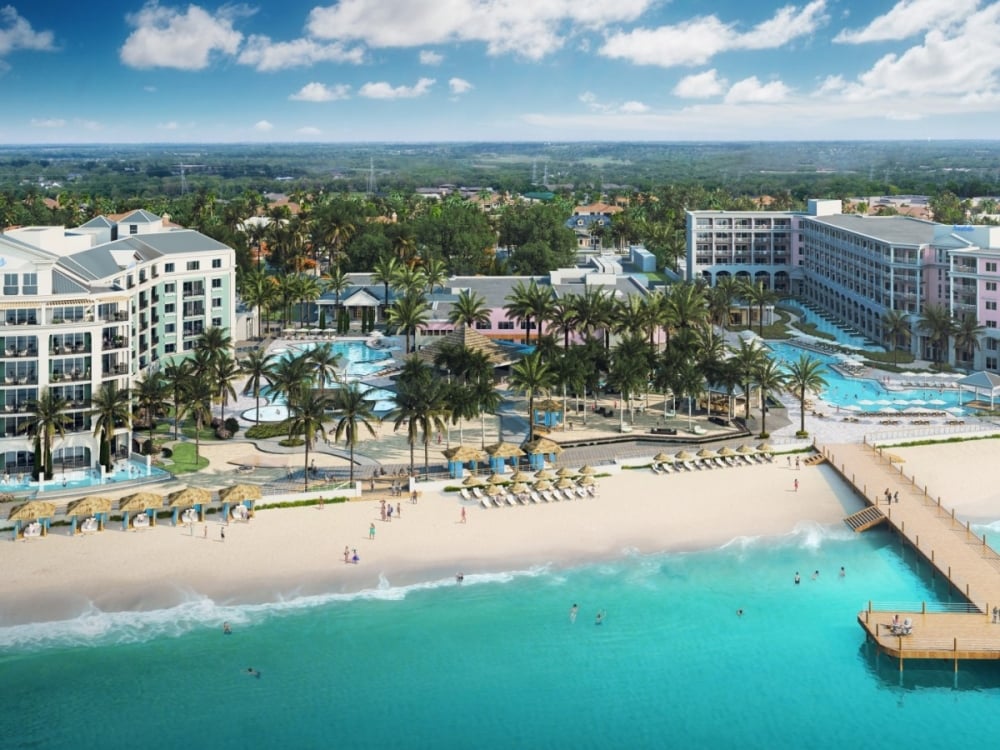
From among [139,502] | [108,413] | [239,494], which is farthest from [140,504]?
[108,413]

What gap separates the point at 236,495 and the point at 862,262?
78307mm

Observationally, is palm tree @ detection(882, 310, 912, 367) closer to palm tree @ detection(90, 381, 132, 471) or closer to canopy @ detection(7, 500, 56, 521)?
palm tree @ detection(90, 381, 132, 471)

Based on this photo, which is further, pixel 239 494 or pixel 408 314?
pixel 408 314

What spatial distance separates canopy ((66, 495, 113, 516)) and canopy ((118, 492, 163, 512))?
2.47 ft

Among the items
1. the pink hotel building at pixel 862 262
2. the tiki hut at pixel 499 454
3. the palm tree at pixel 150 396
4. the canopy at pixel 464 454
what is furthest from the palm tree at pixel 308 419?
the pink hotel building at pixel 862 262

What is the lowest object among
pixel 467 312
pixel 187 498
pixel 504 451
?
pixel 187 498

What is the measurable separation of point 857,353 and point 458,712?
7178 cm

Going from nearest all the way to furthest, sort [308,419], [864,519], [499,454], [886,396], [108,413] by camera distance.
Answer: [864,519], [308,419], [108,413], [499,454], [886,396]

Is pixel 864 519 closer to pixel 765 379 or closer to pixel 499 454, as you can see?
pixel 765 379

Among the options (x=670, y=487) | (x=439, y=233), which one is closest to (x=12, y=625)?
(x=670, y=487)

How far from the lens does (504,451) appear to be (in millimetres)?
62156

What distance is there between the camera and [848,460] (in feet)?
212

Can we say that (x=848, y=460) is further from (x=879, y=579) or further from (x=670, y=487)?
(x=879, y=579)

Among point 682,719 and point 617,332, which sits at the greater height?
point 617,332
